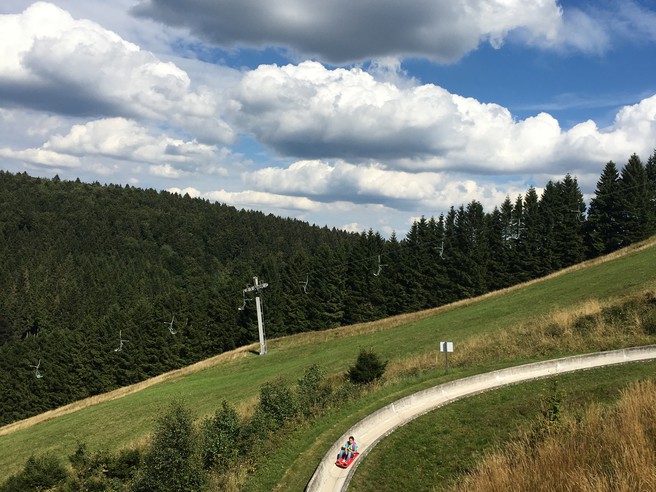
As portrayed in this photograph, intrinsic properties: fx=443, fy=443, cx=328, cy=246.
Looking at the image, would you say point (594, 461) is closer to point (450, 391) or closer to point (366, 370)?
point (450, 391)

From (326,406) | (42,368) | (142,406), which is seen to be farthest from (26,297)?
(326,406)

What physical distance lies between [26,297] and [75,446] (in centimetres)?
12288

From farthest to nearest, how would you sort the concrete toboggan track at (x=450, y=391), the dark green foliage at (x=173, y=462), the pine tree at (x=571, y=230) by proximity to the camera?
the pine tree at (x=571, y=230)
the concrete toboggan track at (x=450, y=391)
the dark green foliage at (x=173, y=462)

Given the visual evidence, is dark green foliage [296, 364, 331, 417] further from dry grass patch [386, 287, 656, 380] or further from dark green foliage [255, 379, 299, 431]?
dry grass patch [386, 287, 656, 380]

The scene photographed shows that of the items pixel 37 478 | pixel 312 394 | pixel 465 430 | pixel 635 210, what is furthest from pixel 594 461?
pixel 635 210

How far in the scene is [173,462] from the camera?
15.3 metres

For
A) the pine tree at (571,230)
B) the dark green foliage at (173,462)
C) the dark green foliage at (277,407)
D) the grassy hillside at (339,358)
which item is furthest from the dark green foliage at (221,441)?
the pine tree at (571,230)

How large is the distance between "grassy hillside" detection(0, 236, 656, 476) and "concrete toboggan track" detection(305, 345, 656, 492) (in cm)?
155

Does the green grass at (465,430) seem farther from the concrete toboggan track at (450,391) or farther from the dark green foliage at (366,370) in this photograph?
the dark green foliage at (366,370)

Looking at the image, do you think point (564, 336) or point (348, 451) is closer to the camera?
point (348, 451)

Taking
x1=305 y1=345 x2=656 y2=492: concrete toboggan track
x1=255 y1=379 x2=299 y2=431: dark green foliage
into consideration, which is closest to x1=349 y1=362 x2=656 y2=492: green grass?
x1=305 y1=345 x2=656 y2=492: concrete toboggan track

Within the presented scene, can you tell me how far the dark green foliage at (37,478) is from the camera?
21.8 m

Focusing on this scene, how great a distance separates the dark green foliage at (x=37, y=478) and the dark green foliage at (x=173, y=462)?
9943 mm

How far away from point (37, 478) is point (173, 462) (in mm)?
12061
